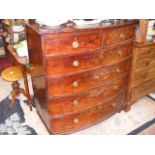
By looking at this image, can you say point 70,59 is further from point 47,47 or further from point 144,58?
point 144,58

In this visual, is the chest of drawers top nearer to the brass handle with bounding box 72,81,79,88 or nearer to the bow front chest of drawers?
the bow front chest of drawers

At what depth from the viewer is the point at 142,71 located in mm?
2312

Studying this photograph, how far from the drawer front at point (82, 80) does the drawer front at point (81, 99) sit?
0.06m

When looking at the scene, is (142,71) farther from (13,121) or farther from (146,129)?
(13,121)

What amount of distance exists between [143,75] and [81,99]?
91cm

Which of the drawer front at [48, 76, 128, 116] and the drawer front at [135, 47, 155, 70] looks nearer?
the drawer front at [48, 76, 128, 116]

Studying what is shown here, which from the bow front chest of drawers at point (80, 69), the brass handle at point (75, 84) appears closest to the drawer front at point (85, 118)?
the bow front chest of drawers at point (80, 69)

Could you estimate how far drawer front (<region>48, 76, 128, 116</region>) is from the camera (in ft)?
5.97

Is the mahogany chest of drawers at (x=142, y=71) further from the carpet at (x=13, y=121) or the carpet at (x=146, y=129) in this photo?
the carpet at (x=13, y=121)

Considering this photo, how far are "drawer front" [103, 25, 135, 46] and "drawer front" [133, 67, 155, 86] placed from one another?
0.51 metres

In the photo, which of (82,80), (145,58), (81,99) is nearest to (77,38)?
(82,80)

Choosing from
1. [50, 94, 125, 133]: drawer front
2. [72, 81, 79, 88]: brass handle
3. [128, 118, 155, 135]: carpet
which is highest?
[72, 81, 79, 88]: brass handle

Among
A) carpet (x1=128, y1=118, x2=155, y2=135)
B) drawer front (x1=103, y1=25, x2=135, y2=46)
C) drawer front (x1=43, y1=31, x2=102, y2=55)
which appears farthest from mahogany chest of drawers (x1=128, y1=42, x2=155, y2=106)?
drawer front (x1=43, y1=31, x2=102, y2=55)

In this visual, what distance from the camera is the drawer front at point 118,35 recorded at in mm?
1742
